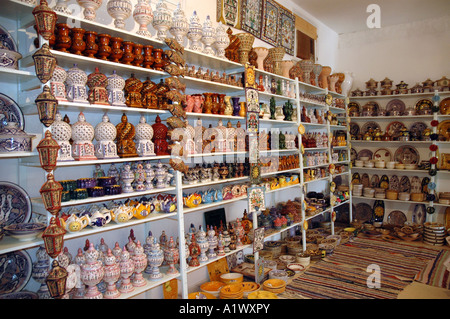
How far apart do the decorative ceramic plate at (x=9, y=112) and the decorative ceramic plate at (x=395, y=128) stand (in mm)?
5248

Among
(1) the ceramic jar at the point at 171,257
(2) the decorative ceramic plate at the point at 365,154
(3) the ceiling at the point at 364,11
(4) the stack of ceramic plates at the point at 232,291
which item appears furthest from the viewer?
(2) the decorative ceramic plate at the point at 365,154

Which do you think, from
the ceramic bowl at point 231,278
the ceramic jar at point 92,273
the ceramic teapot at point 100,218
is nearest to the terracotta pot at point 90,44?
the ceramic teapot at point 100,218

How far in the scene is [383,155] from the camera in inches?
213

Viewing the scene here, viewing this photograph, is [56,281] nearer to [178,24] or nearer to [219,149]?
[219,149]

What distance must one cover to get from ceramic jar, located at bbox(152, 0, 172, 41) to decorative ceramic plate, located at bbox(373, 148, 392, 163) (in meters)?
4.55

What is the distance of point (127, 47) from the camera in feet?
6.57

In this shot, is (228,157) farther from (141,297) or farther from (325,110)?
(325,110)

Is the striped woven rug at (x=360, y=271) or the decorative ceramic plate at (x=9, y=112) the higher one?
the decorative ceramic plate at (x=9, y=112)

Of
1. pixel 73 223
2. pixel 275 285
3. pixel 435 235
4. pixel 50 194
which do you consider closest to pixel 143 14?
pixel 50 194

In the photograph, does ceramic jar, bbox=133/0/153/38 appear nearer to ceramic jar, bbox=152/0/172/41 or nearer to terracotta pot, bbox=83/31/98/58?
ceramic jar, bbox=152/0/172/41

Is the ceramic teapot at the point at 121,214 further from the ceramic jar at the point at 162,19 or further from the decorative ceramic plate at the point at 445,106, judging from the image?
the decorative ceramic plate at the point at 445,106


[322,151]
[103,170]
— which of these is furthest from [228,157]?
[322,151]

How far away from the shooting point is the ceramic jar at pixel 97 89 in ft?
6.06

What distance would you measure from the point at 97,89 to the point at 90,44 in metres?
0.27
